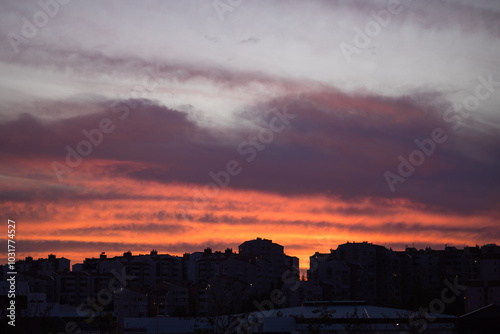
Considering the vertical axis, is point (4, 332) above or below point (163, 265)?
below

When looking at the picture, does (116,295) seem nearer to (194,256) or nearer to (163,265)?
(163,265)

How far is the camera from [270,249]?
122000 mm

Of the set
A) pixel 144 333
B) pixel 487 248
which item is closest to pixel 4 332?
pixel 144 333

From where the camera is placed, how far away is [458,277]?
112 m

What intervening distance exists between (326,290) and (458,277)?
27348 millimetres

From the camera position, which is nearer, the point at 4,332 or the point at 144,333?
the point at 4,332

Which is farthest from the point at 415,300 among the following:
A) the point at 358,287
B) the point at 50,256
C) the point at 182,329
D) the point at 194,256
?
the point at 50,256

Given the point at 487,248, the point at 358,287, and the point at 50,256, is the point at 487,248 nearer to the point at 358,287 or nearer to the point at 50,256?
the point at 358,287

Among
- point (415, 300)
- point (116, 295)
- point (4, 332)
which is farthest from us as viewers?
point (116, 295)

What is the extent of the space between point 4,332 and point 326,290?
6942 centimetres

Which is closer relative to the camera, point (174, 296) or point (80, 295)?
point (174, 296)

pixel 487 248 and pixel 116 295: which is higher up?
pixel 487 248

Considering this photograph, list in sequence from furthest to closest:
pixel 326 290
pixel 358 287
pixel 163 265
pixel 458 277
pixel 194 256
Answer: pixel 194 256 → pixel 163 265 → pixel 458 277 → pixel 358 287 → pixel 326 290

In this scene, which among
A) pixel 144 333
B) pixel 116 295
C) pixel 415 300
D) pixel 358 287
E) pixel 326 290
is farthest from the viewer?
pixel 358 287
